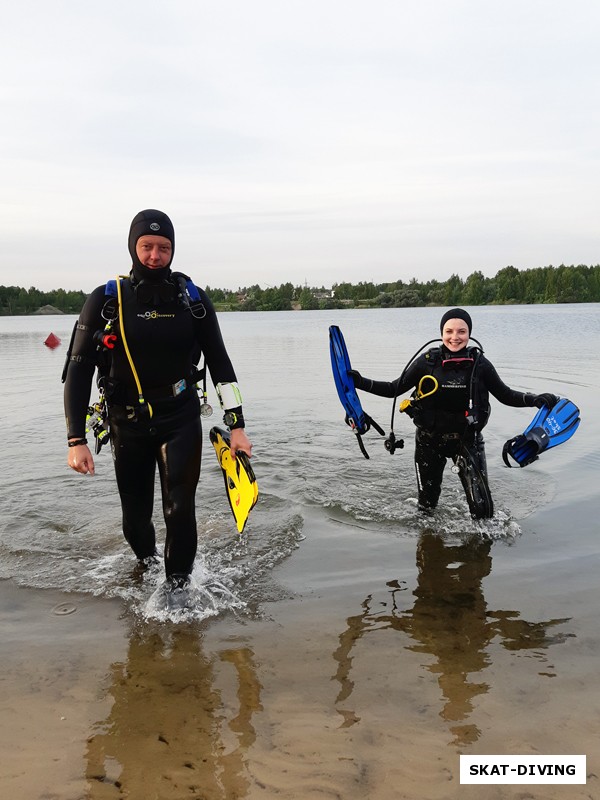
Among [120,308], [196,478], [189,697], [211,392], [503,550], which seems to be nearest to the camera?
[189,697]

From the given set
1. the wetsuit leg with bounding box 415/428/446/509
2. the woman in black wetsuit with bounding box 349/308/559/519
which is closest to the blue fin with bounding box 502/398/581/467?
the woman in black wetsuit with bounding box 349/308/559/519

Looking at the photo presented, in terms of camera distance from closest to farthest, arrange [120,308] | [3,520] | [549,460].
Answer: [120,308]
[3,520]
[549,460]

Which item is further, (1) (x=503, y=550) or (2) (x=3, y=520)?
(2) (x=3, y=520)

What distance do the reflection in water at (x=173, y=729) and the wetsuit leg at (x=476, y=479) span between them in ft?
8.94

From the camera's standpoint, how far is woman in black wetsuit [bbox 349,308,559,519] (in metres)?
5.34

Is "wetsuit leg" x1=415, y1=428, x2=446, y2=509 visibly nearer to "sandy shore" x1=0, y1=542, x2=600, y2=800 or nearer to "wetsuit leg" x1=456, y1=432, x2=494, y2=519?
"wetsuit leg" x1=456, y1=432, x2=494, y2=519

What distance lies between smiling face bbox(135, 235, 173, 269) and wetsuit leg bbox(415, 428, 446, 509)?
290 cm

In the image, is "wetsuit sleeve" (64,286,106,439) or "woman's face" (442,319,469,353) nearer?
"wetsuit sleeve" (64,286,106,439)

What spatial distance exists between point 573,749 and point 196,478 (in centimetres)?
248

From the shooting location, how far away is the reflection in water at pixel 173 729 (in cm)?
243

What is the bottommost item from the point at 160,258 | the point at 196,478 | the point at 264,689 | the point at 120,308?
the point at 264,689

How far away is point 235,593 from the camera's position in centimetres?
423

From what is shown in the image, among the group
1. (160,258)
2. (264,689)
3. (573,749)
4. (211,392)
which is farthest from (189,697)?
(211,392)

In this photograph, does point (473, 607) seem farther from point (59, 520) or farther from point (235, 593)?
point (59, 520)
